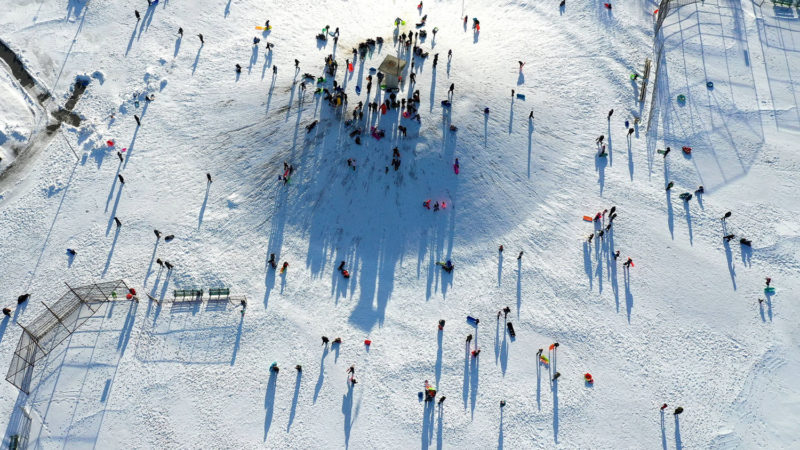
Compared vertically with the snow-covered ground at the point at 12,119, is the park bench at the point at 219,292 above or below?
below

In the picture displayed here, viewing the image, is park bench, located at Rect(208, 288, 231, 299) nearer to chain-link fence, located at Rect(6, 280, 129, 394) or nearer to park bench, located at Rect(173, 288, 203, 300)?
park bench, located at Rect(173, 288, 203, 300)

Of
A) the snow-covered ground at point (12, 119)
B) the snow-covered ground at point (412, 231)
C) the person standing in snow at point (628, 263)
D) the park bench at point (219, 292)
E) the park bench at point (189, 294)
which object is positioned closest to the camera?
the snow-covered ground at point (412, 231)

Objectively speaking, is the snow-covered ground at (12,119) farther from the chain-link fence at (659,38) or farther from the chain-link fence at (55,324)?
the chain-link fence at (659,38)

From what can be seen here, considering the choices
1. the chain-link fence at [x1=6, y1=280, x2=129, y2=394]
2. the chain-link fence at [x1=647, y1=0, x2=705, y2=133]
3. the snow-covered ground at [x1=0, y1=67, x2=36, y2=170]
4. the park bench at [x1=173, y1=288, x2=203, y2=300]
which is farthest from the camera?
the chain-link fence at [x1=647, y1=0, x2=705, y2=133]

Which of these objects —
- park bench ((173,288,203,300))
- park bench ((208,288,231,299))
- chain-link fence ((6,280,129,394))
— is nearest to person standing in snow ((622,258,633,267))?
park bench ((208,288,231,299))

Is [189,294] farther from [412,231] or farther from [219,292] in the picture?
[412,231]

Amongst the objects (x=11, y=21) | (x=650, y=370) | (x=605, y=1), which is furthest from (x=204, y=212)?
(x=605, y=1)

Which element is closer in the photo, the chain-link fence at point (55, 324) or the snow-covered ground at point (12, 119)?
the chain-link fence at point (55, 324)

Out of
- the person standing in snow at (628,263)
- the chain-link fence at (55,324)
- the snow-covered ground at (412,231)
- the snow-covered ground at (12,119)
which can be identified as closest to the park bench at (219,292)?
the snow-covered ground at (412,231)

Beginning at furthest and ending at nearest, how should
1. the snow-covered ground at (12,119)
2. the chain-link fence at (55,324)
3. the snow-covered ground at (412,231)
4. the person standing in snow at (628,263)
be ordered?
1. the snow-covered ground at (12,119)
2. the person standing in snow at (628,263)
3. the snow-covered ground at (412,231)
4. the chain-link fence at (55,324)
